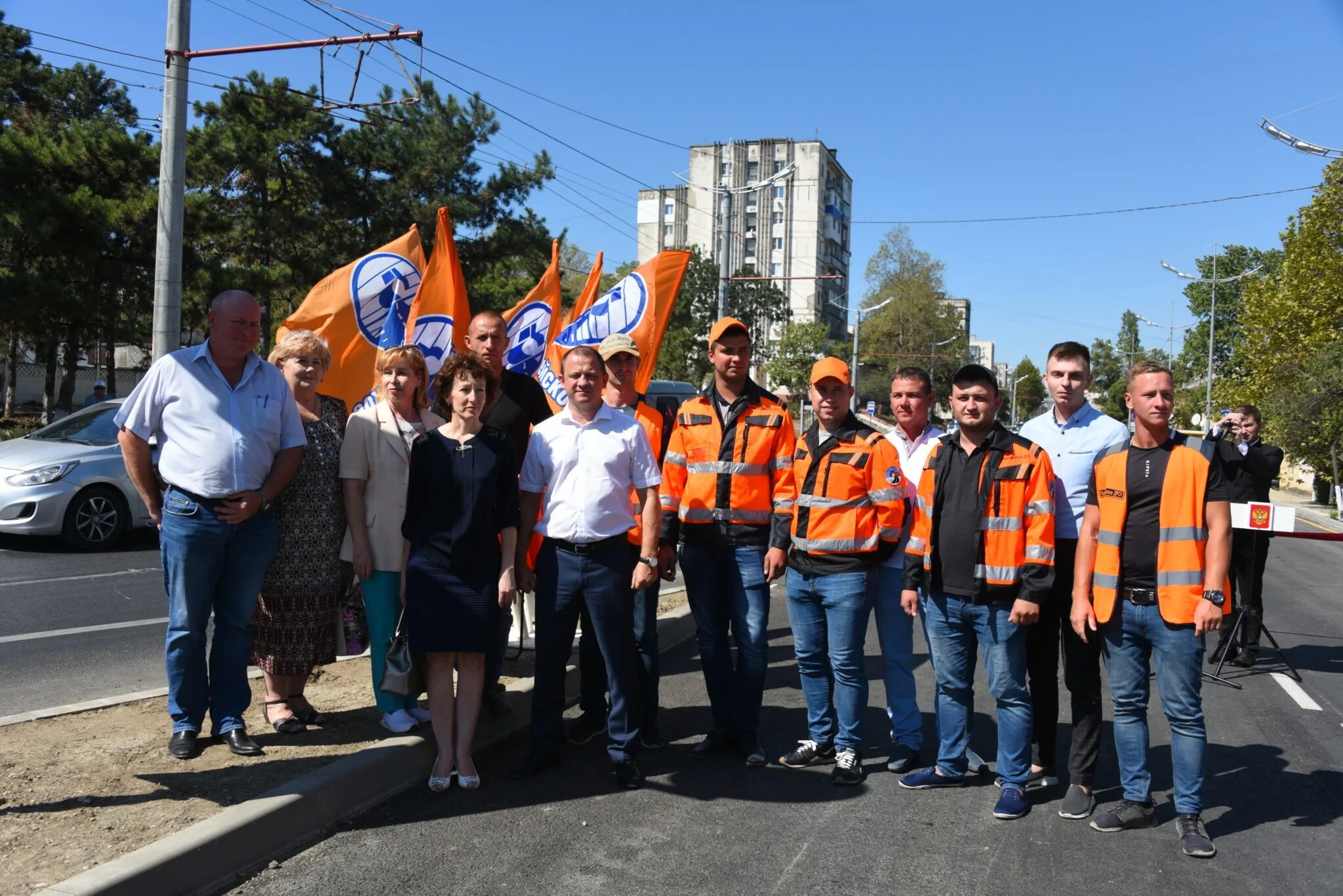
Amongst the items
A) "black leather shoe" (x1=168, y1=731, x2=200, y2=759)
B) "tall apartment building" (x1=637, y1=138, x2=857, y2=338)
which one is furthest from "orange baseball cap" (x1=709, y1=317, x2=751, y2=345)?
"tall apartment building" (x1=637, y1=138, x2=857, y2=338)

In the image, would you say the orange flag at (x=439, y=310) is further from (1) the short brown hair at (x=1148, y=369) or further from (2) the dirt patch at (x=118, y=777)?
(1) the short brown hair at (x=1148, y=369)

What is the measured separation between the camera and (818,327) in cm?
5103

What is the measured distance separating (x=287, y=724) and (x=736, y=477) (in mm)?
2456

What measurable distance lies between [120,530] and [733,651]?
797 cm

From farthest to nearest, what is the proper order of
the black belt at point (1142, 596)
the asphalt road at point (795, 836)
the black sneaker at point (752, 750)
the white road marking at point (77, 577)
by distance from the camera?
the white road marking at point (77, 577)
the black sneaker at point (752, 750)
the black belt at point (1142, 596)
the asphalt road at point (795, 836)

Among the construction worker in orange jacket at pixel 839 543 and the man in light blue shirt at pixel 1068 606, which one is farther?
the construction worker in orange jacket at pixel 839 543

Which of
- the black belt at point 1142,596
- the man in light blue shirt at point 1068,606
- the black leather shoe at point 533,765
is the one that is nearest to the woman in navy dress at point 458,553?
the black leather shoe at point 533,765

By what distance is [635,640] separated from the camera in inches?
215

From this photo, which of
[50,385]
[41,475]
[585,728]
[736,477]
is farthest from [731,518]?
[50,385]

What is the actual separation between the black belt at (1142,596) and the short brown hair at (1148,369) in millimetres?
900

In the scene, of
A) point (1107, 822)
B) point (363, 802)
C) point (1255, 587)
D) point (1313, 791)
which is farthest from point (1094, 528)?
point (1255, 587)

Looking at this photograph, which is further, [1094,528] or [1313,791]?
[1313,791]

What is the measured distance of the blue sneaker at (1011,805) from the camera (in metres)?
4.59

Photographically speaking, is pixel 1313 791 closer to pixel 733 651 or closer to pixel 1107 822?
pixel 1107 822
